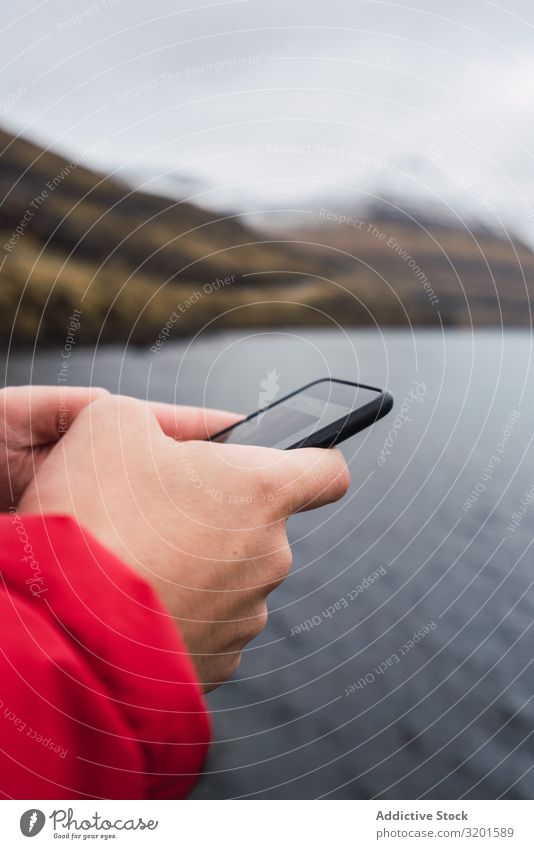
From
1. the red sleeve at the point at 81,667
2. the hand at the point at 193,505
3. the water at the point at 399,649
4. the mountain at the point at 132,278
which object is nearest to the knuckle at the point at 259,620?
the hand at the point at 193,505

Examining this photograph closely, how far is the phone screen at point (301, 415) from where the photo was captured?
0.71 meters

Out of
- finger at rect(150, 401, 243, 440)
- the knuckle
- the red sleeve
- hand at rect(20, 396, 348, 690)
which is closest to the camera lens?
the red sleeve

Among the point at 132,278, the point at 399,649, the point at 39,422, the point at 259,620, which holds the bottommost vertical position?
the point at 399,649

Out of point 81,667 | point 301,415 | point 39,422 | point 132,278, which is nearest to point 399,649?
point 301,415

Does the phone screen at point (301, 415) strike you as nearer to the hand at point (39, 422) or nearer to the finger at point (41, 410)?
the hand at point (39, 422)

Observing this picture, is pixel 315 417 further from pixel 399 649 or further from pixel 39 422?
pixel 399 649

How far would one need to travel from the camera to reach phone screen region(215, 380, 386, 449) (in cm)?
71

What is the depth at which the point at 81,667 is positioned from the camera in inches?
14.8

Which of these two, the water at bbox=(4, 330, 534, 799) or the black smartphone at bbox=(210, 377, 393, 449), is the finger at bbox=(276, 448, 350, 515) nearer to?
the black smartphone at bbox=(210, 377, 393, 449)

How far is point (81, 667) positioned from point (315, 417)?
41cm

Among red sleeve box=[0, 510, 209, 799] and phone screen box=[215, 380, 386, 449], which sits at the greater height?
phone screen box=[215, 380, 386, 449]

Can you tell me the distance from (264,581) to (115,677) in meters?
0.24

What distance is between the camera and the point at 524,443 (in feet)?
12.1

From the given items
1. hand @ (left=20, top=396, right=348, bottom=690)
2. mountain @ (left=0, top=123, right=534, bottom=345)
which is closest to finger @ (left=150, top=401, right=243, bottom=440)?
hand @ (left=20, top=396, right=348, bottom=690)
